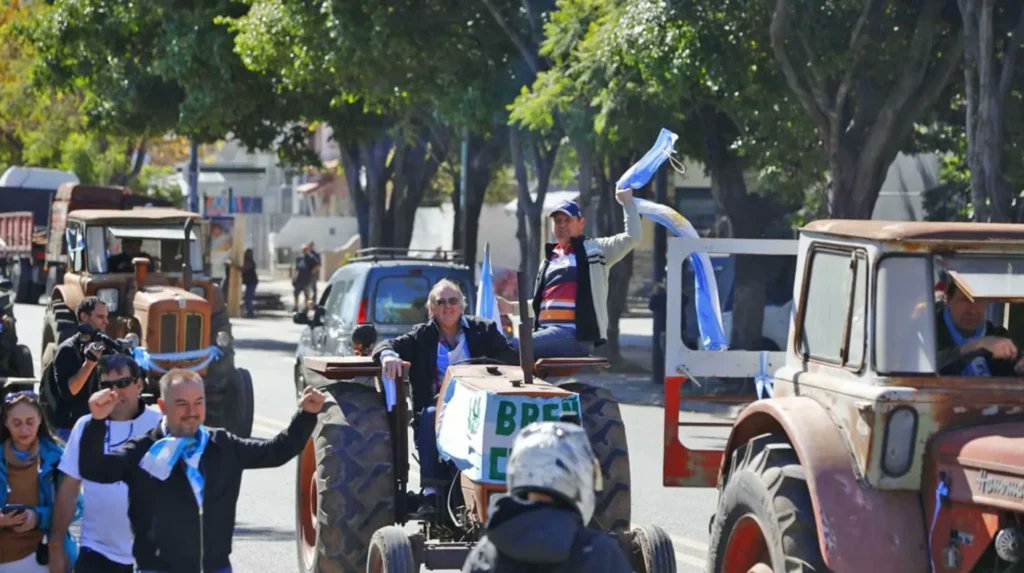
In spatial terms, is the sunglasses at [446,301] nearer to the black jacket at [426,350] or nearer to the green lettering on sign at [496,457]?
the black jacket at [426,350]

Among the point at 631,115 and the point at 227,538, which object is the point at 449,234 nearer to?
the point at 631,115

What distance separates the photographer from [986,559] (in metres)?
6.28

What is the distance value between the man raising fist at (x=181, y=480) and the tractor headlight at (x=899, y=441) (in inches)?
82.5

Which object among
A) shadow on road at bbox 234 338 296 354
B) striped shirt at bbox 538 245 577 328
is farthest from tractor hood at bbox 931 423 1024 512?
shadow on road at bbox 234 338 296 354

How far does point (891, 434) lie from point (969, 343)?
0.59 m

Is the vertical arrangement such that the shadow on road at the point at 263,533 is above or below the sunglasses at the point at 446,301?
below

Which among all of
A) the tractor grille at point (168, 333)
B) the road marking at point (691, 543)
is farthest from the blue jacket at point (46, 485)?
the tractor grille at point (168, 333)

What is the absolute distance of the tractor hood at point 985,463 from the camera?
19.5ft

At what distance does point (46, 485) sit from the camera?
26.0ft

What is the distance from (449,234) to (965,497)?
192ft

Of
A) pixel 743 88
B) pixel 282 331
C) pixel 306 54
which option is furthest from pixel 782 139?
pixel 282 331

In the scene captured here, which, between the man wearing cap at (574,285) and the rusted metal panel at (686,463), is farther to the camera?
the man wearing cap at (574,285)

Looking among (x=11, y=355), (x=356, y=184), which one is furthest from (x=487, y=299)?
(x=356, y=184)

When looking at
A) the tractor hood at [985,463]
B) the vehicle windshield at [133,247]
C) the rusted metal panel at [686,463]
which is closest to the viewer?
the tractor hood at [985,463]
